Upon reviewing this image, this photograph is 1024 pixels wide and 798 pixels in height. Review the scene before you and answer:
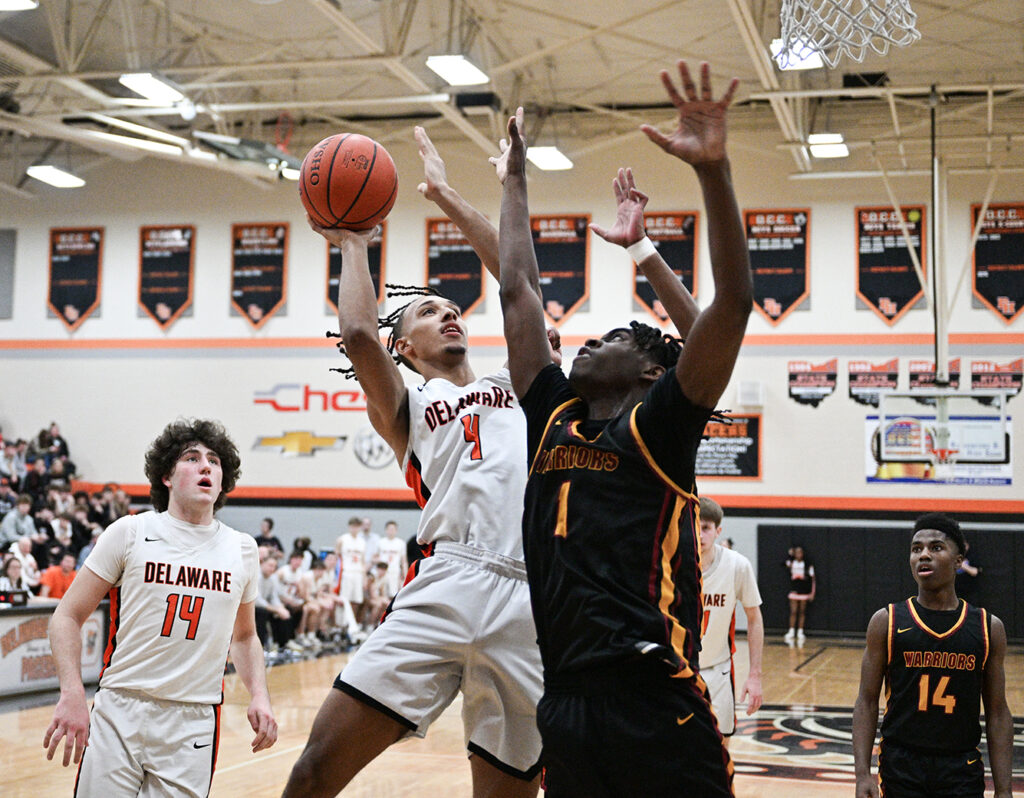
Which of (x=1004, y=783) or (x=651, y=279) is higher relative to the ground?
(x=651, y=279)

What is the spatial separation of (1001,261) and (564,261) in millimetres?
6557

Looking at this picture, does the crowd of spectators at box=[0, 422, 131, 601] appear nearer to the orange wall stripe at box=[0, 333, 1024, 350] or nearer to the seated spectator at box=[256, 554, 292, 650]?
the orange wall stripe at box=[0, 333, 1024, 350]

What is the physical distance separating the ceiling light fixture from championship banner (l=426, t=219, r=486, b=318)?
5645 millimetres

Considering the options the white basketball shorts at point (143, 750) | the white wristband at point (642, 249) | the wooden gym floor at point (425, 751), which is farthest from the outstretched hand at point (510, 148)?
the wooden gym floor at point (425, 751)

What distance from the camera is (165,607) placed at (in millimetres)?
3801

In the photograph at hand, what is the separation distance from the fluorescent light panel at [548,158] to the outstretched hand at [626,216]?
13450 mm

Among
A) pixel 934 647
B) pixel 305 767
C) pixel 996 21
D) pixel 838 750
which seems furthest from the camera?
pixel 996 21

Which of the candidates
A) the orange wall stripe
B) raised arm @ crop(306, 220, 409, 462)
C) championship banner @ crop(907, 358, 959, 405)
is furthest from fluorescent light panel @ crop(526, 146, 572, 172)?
raised arm @ crop(306, 220, 409, 462)

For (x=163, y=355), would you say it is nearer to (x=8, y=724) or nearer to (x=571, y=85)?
(x=571, y=85)

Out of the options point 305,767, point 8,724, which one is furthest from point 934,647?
point 8,724

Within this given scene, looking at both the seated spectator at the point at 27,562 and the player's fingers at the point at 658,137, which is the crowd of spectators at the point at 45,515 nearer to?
the seated spectator at the point at 27,562

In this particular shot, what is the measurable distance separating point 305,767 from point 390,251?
55.4 ft

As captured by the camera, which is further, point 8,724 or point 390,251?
point 390,251

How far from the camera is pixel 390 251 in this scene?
1950 cm
